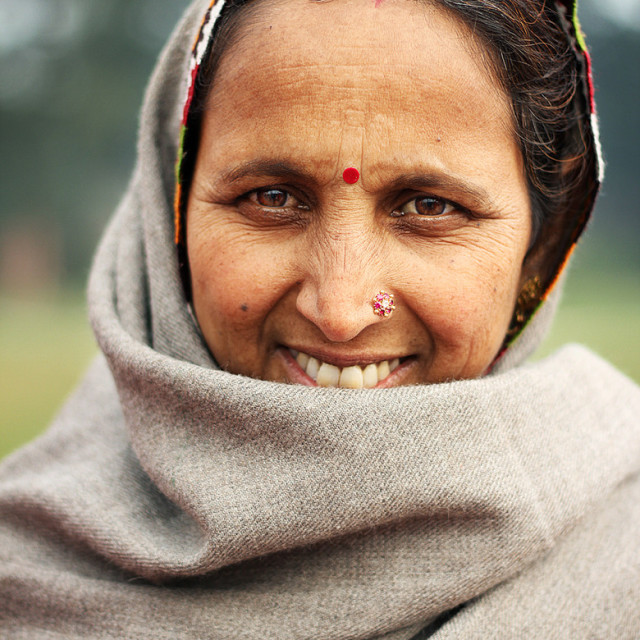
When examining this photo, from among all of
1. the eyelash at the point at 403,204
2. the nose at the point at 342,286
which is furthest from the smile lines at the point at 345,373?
the eyelash at the point at 403,204

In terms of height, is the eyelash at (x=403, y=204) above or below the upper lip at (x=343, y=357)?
above

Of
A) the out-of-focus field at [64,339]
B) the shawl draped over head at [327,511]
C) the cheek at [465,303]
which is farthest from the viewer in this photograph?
the out-of-focus field at [64,339]

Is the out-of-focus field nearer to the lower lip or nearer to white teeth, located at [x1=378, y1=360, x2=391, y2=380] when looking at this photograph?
the lower lip

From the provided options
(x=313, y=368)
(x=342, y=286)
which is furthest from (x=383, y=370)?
(x=342, y=286)

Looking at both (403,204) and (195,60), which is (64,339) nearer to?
(195,60)

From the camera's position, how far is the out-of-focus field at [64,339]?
7.55m

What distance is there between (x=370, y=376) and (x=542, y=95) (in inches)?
32.7

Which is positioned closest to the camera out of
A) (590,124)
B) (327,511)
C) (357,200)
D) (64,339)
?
(327,511)

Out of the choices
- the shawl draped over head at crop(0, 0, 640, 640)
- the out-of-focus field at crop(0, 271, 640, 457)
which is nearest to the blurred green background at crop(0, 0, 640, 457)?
the out-of-focus field at crop(0, 271, 640, 457)

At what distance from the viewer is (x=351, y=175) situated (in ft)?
4.92

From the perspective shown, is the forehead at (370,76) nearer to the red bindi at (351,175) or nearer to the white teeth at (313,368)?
the red bindi at (351,175)

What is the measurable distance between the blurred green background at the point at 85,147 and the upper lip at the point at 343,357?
48.8ft

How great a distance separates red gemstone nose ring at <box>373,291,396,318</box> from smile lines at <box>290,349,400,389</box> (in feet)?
0.52

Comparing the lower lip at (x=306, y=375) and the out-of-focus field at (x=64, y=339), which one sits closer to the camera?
the lower lip at (x=306, y=375)
